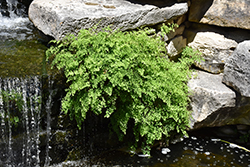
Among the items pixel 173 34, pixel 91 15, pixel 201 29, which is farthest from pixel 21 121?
pixel 201 29

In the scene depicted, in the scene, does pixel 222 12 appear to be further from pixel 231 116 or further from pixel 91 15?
pixel 91 15

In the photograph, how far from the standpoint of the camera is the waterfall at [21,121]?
12.4 feet

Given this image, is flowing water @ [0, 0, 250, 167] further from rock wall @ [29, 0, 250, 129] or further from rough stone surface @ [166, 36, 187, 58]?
rough stone surface @ [166, 36, 187, 58]

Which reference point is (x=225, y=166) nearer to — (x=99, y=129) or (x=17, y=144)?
(x=99, y=129)

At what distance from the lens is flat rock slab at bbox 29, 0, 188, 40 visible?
13.1ft

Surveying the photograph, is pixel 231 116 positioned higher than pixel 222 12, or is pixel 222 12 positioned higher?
pixel 222 12

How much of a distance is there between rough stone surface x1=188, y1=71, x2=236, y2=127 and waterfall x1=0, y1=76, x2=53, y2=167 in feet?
8.15

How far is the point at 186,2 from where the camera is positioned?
520 centimetres

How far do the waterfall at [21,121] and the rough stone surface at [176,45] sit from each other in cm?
242

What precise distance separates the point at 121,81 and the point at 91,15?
1.18 meters

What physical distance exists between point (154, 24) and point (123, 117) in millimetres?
1804

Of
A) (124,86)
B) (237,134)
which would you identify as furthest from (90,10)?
(237,134)

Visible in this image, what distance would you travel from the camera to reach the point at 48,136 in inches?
164

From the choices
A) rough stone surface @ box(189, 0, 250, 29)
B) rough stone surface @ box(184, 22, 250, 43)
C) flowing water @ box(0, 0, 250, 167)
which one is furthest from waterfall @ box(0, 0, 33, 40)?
rough stone surface @ box(189, 0, 250, 29)
